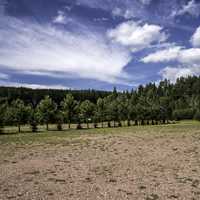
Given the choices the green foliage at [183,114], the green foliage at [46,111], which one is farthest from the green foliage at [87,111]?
the green foliage at [183,114]

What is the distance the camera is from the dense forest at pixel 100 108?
221 feet

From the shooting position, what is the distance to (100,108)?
84438 millimetres

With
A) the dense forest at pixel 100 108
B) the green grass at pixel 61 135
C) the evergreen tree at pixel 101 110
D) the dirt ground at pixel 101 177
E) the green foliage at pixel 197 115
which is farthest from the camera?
the green foliage at pixel 197 115

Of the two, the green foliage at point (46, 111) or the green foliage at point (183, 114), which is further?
the green foliage at point (183, 114)

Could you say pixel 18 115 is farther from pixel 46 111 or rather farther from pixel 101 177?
pixel 101 177

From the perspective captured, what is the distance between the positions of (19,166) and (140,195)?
9.76 metres

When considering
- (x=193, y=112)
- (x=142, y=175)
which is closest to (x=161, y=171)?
(x=142, y=175)

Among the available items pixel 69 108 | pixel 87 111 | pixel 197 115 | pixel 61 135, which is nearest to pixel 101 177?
pixel 61 135

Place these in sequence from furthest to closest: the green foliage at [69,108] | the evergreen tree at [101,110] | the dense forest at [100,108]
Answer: the evergreen tree at [101,110] → the green foliage at [69,108] → the dense forest at [100,108]

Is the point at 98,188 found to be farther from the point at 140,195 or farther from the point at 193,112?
the point at 193,112

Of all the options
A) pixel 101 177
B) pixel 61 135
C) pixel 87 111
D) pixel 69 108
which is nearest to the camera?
pixel 101 177

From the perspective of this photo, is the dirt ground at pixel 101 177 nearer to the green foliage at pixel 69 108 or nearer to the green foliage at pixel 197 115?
the green foliage at pixel 69 108

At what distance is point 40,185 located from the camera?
12500 mm

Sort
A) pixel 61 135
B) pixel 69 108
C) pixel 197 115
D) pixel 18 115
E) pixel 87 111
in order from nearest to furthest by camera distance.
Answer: pixel 61 135 → pixel 18 115 → pixel 69 108 → pixel 87 111 → pixel 197 115
